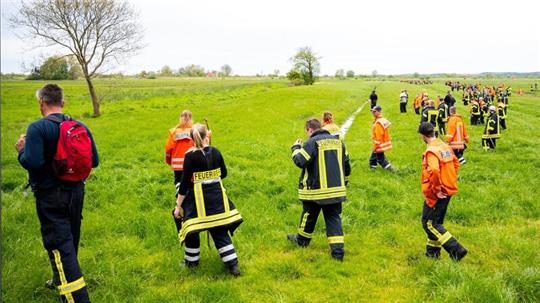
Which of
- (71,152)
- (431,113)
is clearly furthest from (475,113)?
(71,152)

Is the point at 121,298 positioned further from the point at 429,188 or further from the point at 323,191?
the point at 429,188

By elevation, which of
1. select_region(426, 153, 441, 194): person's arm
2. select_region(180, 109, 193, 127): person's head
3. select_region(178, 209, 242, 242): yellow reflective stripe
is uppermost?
select_region(180, 109, 193, 127): person's head

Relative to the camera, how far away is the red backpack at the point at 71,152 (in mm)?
4773

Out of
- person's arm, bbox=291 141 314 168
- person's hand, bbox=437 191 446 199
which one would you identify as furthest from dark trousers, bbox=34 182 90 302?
person's hand, bbox=437 191 446 199

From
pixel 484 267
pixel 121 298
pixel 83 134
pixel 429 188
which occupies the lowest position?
pixel 484 267

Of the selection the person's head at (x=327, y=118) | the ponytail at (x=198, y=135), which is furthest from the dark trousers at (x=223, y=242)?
the person's head at (x=327, y=118)

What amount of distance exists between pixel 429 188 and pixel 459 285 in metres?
1.63

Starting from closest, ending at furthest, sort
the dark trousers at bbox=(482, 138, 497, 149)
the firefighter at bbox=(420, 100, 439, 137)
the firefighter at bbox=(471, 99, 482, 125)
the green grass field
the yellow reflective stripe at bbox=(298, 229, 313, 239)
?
the green grass field
the yellow reflective stripe at bbox=(298, 229, 313, 239)
the dark trousers at bbox=(482, 138, 497, 149)
the firefighter at bbox=(420, 100, 439, 137)
the firefighter at bbox=(471, 99, 482, 125)

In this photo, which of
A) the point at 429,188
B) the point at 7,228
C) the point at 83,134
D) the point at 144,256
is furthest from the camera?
the point at 7,228

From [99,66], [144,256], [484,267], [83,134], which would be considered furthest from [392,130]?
[99,66]

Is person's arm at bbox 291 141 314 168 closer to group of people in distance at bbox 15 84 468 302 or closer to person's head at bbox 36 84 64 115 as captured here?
Answer: group of people in distance at bbox 15 84 468 302

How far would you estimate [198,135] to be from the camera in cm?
578

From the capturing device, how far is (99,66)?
108 ft

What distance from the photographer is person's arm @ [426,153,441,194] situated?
6.36 metres
